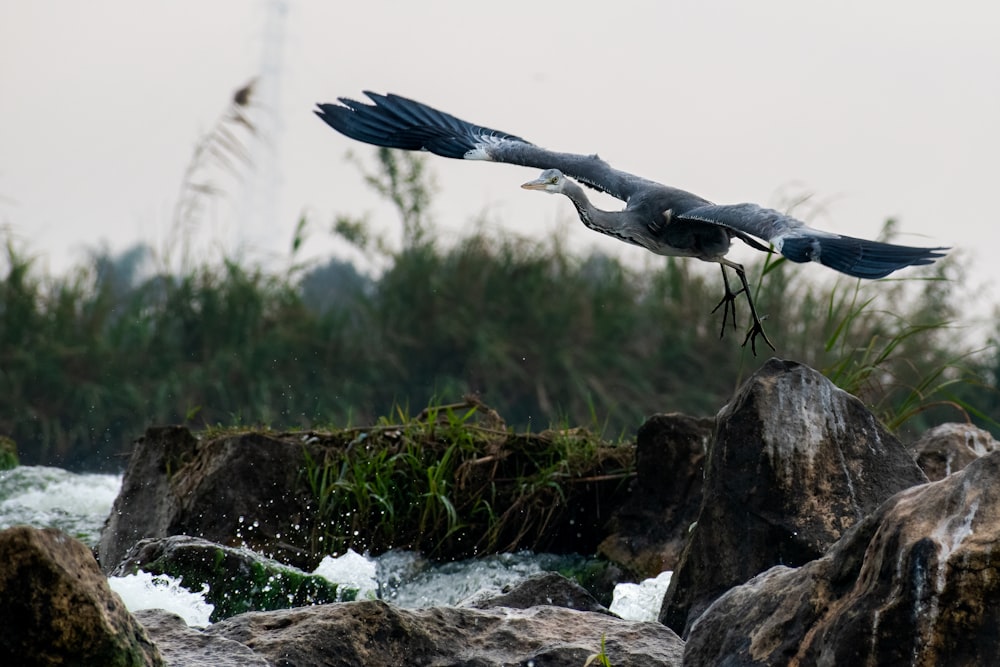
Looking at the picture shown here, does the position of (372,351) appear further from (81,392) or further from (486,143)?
(486,143)

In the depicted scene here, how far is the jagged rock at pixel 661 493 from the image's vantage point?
5801mm

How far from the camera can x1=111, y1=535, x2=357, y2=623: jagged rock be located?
457 centimetres

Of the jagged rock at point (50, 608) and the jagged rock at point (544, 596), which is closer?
the jagged rock at point (50, 608)

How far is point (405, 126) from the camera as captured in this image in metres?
7.20

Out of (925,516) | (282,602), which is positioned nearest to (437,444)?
(282,602)

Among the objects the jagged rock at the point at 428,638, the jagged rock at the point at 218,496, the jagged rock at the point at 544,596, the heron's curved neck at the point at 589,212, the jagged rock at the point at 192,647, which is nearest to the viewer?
the jagged rock at the point at 192,647

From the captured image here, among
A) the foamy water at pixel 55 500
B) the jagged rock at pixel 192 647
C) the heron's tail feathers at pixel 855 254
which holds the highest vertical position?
the heron's tail feathers at pixel 855 254

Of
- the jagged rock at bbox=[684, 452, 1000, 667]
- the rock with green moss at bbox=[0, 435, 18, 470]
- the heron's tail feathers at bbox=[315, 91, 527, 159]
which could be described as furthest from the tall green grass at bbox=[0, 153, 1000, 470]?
the jagged rock at bbox=[684, 452, 1000, 667]

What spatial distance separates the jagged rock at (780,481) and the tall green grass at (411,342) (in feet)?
23.4

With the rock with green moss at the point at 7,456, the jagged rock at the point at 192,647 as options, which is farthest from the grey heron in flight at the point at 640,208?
the rock with green moss at the point at 7,456

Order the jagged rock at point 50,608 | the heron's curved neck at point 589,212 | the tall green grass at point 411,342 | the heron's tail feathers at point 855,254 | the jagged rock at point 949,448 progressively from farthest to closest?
1. the tall green grass at point 411,342
2. the heron's curved neck at point 589,212
3. the jagged rock at point 949,448
4. the heron's tail feathers at point 855,254
5. the jagged rock at point 50,608

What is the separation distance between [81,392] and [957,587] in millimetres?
10307

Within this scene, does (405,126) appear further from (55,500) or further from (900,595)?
(900,595)

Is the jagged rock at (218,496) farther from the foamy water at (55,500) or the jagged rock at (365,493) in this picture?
the foamy water at (55,500)
